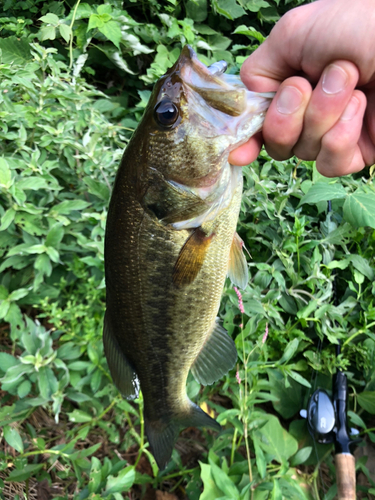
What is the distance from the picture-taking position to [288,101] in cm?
90

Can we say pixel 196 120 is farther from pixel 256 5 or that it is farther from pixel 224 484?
pixel 256 5

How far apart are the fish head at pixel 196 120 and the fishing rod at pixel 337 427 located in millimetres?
1305

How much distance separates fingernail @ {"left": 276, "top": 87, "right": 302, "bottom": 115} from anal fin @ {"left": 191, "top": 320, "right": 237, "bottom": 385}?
810mm

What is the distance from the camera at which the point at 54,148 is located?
2.06m

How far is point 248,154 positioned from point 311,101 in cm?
23

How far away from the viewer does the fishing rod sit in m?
1.54

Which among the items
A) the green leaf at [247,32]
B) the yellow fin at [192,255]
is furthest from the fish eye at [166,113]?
the green leaf at [247,32]

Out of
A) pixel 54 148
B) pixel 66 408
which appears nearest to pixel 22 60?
pixel 54 148

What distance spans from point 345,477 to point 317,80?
1.78m

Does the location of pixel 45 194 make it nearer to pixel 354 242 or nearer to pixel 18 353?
pixel 18 353

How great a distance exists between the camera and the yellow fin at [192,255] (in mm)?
1021

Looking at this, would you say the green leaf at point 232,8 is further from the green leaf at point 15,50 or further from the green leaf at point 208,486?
the green leaf at point 208,486

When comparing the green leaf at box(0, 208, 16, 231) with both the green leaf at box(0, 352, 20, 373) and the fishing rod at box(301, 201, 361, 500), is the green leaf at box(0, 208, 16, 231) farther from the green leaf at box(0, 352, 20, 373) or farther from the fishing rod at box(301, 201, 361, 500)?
the fishing rod at box(301, 201, 361, 500)

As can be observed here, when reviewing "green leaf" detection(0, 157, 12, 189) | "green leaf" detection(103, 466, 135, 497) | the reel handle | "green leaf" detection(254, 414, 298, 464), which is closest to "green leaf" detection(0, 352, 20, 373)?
"green leaf" detection(103, 466, 135, 497)
